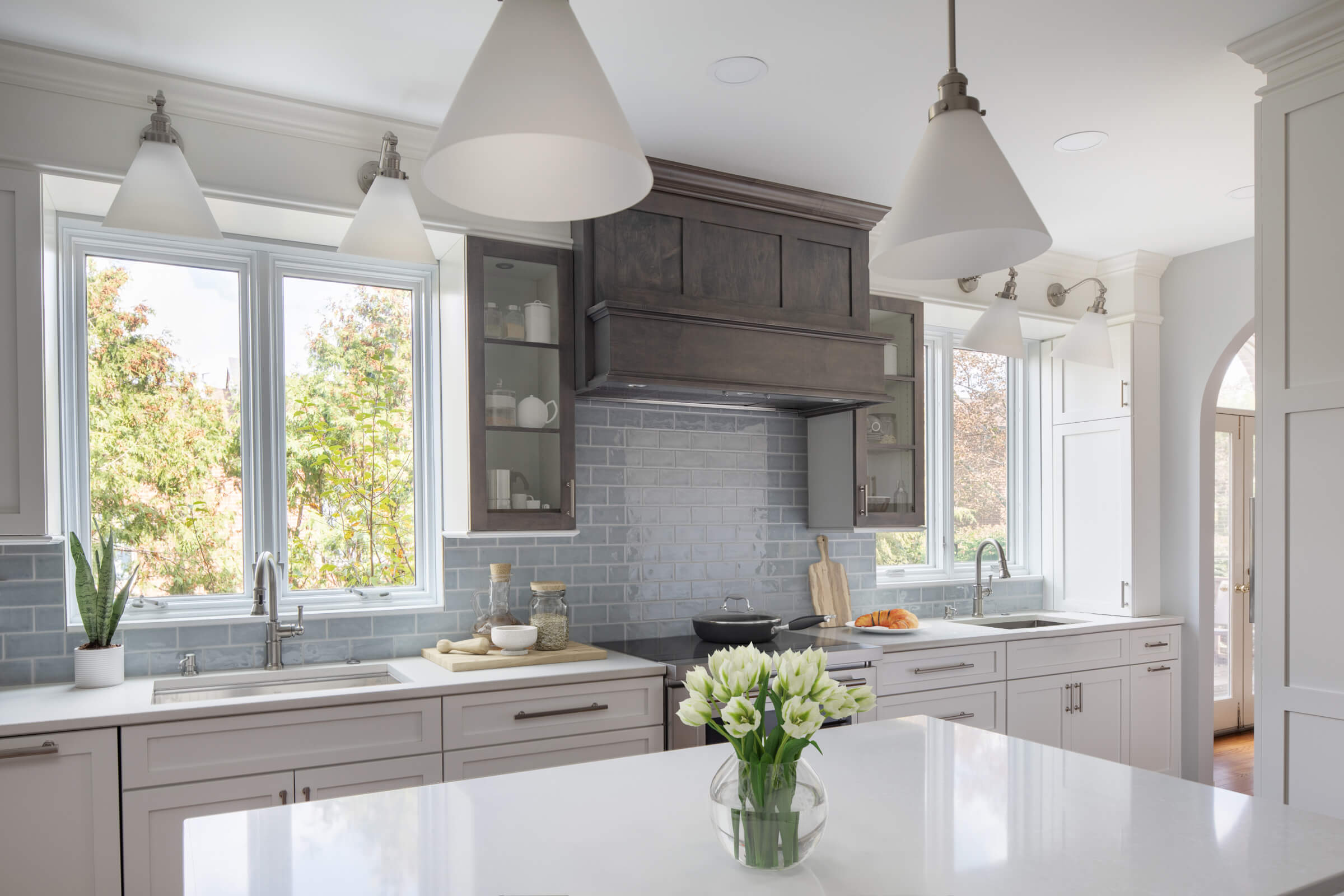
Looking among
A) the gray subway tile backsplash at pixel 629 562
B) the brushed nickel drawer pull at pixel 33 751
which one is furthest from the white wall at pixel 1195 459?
the brushed nickel drawer pull at pixel 33 751

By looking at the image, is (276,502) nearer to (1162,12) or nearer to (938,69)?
(938,69)

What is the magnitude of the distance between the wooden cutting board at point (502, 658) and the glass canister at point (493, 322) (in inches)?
44.4

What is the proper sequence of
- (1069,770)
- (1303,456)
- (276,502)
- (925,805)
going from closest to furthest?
(925,805) < (1069,770) < (1303,456) < (276,502)

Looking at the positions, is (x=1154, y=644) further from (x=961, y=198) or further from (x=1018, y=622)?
(x=961, y=198)

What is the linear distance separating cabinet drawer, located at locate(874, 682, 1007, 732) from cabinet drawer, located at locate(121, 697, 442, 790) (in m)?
1.84

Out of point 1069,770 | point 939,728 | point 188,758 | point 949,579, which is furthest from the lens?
point 949,579

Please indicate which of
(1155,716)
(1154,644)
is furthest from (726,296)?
(1155,716)

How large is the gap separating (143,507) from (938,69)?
295 cm

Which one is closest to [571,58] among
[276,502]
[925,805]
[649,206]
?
[925,805]

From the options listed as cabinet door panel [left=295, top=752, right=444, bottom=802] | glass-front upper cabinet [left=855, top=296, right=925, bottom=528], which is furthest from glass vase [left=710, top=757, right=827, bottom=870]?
glass-front upper cabinet [left=855, top=296, right=925, bottom=528]

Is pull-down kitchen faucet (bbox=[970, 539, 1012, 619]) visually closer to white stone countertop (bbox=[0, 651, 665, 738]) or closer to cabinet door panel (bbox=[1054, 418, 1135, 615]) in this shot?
cabinet door panel (bbox=[1054, 418, 1135, 615])

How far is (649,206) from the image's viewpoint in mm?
3430

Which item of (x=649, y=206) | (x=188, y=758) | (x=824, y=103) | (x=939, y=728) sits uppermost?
(x=824, y=103)

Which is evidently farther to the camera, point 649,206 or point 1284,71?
point 649,206
